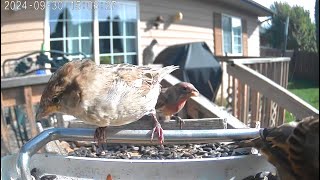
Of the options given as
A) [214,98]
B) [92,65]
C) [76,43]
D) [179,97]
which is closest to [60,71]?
[92,65]

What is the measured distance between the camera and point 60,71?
1.03m

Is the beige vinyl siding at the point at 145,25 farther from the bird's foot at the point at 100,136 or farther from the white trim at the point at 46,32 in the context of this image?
the bird's foot at the point at 100,136

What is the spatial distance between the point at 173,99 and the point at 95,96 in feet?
2.28

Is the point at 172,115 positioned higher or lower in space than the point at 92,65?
lower

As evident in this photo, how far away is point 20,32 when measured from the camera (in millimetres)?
2801

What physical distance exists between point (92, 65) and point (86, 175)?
284mm

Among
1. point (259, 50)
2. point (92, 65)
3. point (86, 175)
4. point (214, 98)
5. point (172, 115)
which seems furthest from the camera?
point (214, 98)

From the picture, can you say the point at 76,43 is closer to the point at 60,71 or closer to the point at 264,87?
the point at 264,87

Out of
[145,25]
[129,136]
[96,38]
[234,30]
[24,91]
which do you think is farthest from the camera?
[145,25]

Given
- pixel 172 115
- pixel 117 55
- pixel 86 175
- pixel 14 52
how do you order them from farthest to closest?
pixel 14 52, pixel 117 55, pixel 172 115, pixel 86 175

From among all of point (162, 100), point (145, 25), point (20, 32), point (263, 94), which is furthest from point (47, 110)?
point (145, 25)

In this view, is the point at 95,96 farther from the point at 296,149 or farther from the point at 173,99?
the point at 173,99

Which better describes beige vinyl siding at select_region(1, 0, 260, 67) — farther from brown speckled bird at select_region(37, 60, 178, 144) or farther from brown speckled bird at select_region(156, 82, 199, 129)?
brown speckled bird at select_region(37, 60, 178, 144)

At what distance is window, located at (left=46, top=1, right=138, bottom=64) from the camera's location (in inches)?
111
